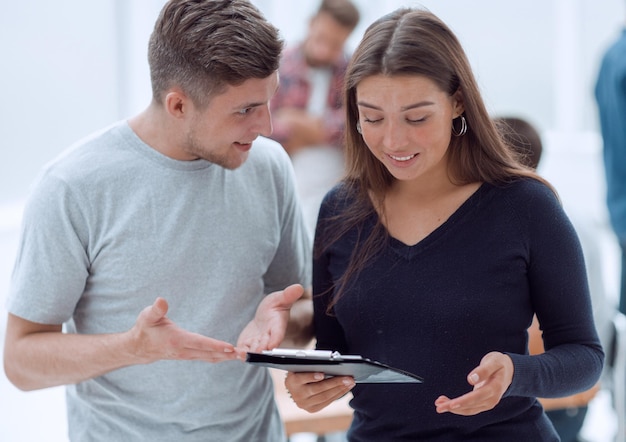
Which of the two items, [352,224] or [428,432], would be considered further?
[352,224]

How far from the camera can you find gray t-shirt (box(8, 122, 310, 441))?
170 centimetres

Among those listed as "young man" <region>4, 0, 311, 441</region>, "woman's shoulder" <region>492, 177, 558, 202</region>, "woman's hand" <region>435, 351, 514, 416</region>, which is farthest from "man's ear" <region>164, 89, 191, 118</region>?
"woman's hand" <region>435, 351, 514, 416</region>

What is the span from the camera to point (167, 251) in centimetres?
177

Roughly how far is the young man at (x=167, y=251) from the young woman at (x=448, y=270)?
0.21 metres

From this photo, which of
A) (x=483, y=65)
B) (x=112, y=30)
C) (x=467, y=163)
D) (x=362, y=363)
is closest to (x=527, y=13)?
(x=483, y=65)

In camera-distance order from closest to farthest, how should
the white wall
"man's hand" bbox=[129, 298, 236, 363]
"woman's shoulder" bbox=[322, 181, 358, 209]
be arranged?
"man's hand" bbox=[129, 298, 236, 363]
"woman's shoulder" bbox=[322, 181, 358, 209]
the white wall

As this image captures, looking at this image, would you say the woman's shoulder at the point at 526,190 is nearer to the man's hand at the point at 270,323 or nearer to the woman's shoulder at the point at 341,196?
the woman's shoulder at the point at 341,196

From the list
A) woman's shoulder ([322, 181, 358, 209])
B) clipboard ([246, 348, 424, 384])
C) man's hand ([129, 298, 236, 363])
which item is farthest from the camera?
woman's shoulder ([322, 181, 358, 209])

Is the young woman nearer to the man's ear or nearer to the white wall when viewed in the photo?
the man's ear

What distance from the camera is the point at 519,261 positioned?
1.58 meters

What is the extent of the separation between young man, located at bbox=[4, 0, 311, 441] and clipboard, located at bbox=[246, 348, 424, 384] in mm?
170

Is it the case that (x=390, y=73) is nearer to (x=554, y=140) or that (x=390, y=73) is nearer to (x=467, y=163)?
(x=467, y=163)

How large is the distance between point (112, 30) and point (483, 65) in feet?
10.4

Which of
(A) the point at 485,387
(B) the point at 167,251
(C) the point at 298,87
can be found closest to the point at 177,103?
(B) the point at 167,251
